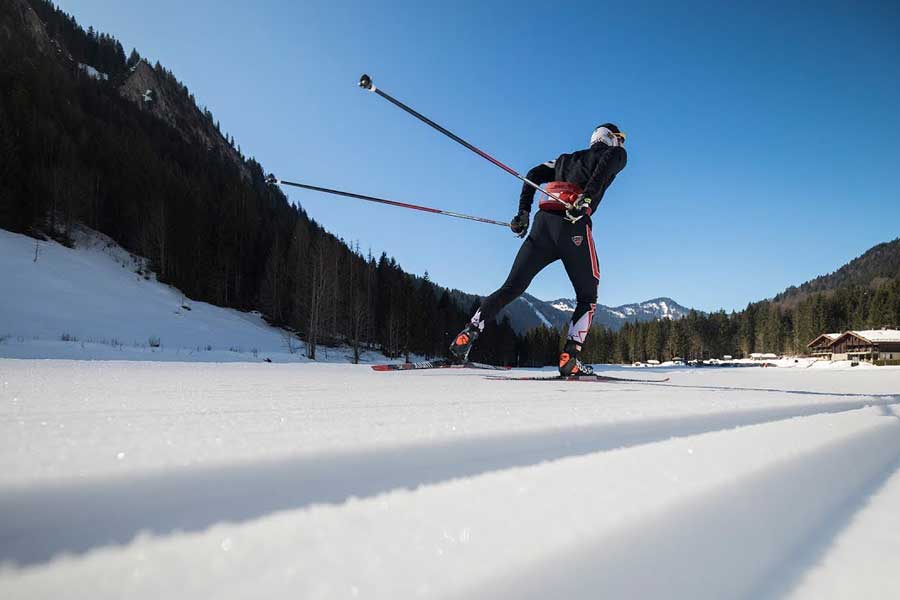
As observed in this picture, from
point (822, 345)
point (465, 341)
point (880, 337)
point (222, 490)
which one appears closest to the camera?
point (222, 490)

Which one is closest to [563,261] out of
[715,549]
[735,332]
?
[715,549]

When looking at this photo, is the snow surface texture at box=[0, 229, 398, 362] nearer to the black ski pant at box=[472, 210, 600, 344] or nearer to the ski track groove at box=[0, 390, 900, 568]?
the black ski pant at box=[472, 210, 600, 344]

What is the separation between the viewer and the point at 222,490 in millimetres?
315

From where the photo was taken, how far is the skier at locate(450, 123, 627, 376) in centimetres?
254

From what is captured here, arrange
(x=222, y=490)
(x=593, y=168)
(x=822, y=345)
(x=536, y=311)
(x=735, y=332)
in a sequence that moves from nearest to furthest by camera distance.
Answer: (x=222, y=490) < (x=593, y=168) < (x=822, y=345) < (x=735, y=332) < (x=536, y=311)

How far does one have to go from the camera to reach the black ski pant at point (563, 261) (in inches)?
99.9

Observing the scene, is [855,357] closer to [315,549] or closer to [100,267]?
[315,549]

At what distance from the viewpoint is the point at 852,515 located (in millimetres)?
438

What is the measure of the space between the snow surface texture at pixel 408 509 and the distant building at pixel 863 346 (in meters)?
47.8

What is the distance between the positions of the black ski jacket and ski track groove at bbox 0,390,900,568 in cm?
234

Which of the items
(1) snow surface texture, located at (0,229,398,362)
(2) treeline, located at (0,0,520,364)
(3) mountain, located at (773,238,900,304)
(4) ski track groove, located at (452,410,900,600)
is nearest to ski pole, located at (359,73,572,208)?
(4) ski track groove, located at (452,410,900,600)

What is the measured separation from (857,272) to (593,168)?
5874 inches

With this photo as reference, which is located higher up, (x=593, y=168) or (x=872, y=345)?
(x=872, y=345)

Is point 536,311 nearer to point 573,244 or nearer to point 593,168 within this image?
point 593,168
